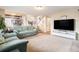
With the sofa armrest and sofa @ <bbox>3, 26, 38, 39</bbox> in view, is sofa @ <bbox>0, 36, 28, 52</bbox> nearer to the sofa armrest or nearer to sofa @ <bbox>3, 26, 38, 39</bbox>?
the sofa armrest

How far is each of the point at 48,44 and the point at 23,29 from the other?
1.08 metres

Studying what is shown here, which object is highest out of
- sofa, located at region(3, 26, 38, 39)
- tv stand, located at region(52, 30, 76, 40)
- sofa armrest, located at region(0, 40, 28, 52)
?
sofa, located at region(3, 26, 38, 39)

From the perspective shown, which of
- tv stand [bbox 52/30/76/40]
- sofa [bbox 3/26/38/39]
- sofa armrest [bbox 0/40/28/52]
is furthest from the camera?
tv stand [bbox 52/30/76/40]

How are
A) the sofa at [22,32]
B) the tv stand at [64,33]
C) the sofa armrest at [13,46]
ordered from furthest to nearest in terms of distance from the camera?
the tv stand at [64,33] < the sofa at [22,32] < the sofa armrest at [13,46]

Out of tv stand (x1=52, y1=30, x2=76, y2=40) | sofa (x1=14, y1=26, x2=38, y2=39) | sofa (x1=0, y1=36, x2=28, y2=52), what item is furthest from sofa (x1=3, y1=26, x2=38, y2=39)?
tv stand (x1=52, y1=30, x2=76, y2=40)

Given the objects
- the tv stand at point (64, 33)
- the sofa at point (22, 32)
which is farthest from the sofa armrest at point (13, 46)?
the tv stand at point (64, 33)

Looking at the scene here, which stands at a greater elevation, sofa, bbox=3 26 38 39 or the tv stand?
sofa, bbox=3 26 38 39

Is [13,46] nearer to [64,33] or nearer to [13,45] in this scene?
[13,45]

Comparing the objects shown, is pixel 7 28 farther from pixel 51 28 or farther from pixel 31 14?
pixel 51 28

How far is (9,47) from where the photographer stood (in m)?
1.81

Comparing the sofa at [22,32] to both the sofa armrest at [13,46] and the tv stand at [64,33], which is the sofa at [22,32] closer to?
the sofa armrest at [13,46]

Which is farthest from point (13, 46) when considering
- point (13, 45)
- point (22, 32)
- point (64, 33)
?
point (64, 33)
